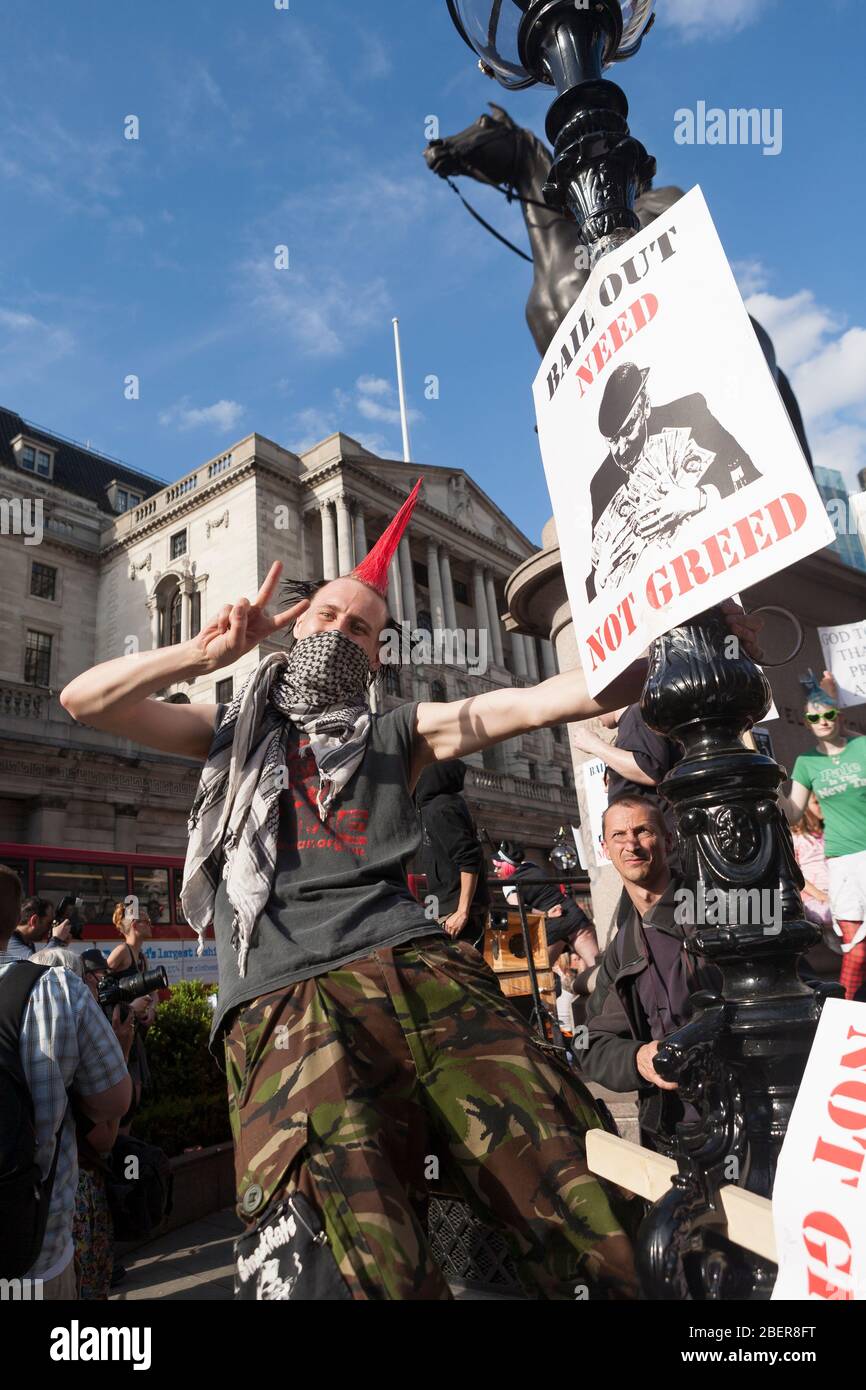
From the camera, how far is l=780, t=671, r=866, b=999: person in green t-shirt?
16.4ft

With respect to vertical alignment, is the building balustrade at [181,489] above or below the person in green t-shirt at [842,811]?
above

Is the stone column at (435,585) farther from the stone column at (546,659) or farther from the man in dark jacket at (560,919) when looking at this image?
the man in dark jacket at (560,919)

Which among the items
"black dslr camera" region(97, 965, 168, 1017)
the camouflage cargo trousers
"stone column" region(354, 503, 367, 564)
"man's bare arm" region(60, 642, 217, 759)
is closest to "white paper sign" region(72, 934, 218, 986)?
"black dslr camera" region(97, 965, 168, 1017)

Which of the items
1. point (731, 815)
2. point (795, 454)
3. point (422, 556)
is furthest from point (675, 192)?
point (422, 556)

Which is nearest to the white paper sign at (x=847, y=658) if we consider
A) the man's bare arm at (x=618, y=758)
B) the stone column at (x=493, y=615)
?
the man's bare arm at (x=618, y=758)

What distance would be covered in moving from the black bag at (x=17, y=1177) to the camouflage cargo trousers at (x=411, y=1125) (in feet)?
4.20

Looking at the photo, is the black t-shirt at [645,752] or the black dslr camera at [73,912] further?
the black dslr camera at [73,912]

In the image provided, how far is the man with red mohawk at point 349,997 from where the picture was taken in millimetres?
1577

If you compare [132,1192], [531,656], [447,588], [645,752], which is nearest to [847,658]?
[645,752]

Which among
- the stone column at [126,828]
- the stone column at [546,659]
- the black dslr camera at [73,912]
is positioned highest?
the stone column at [546,659]

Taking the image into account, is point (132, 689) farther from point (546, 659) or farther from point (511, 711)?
point (546, 659)
